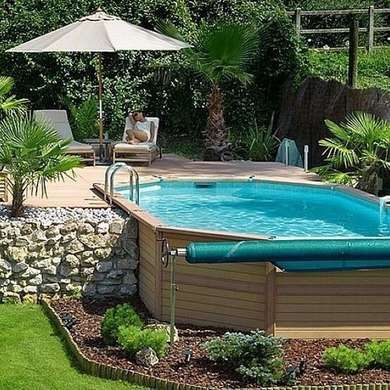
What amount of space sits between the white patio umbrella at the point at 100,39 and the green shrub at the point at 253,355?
24.4 ft

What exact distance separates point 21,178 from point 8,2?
11.4m

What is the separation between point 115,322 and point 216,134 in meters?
8.75

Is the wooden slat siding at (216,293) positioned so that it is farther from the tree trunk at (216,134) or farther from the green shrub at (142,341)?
the tree trunk at (216,134)

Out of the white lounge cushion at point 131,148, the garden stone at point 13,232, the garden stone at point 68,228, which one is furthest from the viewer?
the white lounge cushion at point 131,148

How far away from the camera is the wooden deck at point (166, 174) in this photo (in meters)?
11.5

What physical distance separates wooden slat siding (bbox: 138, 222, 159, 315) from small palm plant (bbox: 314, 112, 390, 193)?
4.28 meters

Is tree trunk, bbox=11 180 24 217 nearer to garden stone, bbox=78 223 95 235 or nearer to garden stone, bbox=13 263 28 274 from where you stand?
garden stone, bbox=13 263 28 274

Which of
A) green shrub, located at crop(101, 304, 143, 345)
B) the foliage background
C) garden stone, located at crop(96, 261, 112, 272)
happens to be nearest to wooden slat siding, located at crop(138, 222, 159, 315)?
garden stone, located at crop(96, 261, 112, 272)

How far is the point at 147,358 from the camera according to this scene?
26.2 feet

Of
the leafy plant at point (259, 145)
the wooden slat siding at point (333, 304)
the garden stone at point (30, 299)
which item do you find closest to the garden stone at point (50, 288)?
the garden stone at point (30, 299)

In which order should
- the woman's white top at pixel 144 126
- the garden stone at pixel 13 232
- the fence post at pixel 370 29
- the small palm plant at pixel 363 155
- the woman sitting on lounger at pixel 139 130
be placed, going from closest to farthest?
the garden stone at pixel 13 232 → the small palm plant at pixel 363 155 → the woman sitting on lounger at pixel 139 130 → the woman's white top at pixel 144 126 → the fence post at pixel 370 29

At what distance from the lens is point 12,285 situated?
33.6ft

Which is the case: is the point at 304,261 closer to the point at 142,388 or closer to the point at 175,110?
the point at 142,388

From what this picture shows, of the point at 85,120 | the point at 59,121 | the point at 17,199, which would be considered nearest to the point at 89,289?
the point at 17,199
